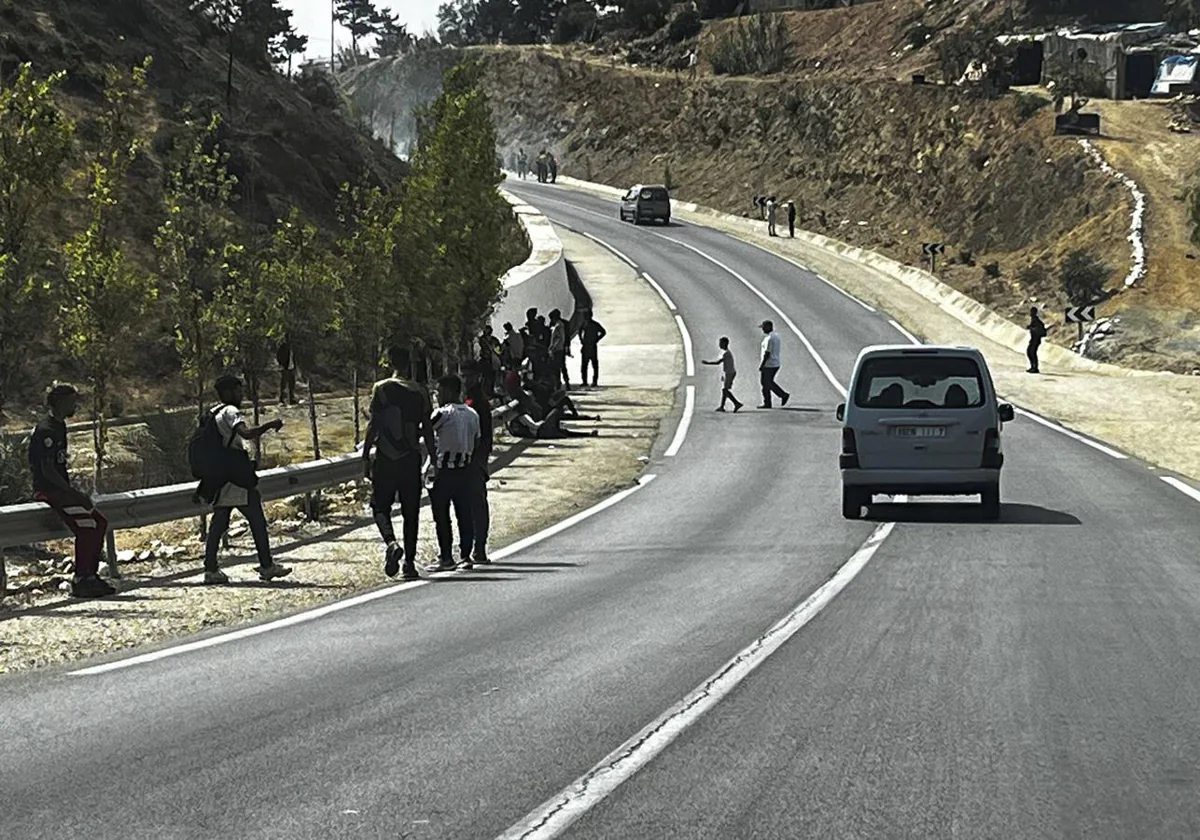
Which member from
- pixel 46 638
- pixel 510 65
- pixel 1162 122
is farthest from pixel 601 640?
pixel 510 65

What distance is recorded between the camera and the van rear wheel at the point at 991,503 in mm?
18562

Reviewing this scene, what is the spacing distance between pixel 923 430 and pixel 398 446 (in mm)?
6892

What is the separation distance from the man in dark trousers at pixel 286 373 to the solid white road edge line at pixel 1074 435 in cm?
1571

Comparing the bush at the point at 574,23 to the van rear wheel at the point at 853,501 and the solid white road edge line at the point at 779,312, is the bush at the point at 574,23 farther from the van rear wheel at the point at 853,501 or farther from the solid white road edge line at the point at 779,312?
the van rear wheel at the point at 853,501

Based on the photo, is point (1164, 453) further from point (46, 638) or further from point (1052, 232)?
point (1052, 232)

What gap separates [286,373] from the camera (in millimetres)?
38281

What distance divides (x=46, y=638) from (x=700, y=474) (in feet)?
46.9

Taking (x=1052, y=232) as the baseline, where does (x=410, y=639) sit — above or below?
below

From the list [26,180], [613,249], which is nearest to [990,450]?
[26,180]

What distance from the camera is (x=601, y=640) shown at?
34.4 feet

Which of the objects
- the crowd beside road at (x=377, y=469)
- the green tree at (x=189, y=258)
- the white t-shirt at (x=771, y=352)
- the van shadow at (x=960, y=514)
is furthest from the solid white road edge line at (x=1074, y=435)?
the green tree at (x=189, y=258)

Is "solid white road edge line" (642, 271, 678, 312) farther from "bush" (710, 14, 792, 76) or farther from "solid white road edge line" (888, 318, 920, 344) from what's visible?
"bush" (710, 14, 792, 76)

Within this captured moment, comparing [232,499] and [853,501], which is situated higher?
[232,499]

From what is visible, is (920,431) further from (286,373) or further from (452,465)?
(286,373)
